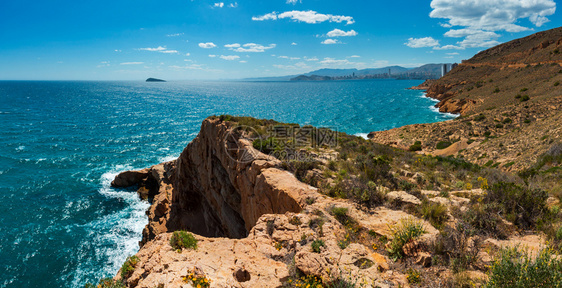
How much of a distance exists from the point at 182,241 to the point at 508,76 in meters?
98.8

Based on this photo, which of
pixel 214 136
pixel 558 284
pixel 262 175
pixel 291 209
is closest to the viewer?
pixel 558 284

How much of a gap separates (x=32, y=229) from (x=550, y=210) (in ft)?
131

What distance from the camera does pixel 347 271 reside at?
20.7 feet

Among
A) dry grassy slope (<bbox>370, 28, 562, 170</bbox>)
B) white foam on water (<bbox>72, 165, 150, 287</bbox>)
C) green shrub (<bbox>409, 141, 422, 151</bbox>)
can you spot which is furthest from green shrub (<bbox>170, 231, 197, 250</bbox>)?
green shrub (<bbox>409, 141, 422, 151</bbox>)

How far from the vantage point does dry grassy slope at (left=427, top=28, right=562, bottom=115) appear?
55.1 m

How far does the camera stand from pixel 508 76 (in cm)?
7450

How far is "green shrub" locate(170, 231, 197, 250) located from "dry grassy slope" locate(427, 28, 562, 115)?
56.9 meters

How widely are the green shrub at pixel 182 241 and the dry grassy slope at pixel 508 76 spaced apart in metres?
56.9

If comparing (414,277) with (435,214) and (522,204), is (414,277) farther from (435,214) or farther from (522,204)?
(522,204)

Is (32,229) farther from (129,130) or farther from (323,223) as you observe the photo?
(129,130)

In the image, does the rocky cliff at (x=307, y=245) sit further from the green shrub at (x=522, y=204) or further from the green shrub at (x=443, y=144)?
the green shrub at (x=443, y=144)

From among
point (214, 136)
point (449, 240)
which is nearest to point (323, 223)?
point (449, 240)

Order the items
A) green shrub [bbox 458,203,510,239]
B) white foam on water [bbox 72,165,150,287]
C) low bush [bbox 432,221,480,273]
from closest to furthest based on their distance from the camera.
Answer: low bush [bbox 432,221,480,273] < green shrub [bbox 458,203,510,239] < white foam on water [bbox 72,165,150,287]

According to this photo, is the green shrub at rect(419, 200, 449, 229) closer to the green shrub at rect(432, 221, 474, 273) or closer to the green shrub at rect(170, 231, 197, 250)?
the green shrub at rect(432, 221, 474, 273)
